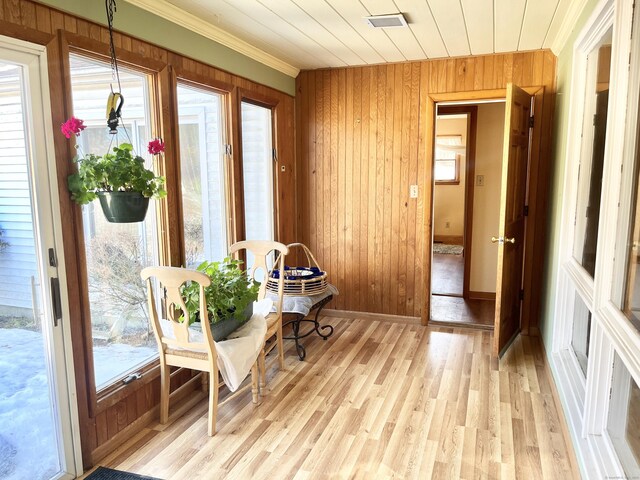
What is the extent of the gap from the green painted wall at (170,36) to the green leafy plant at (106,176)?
668 millimetres

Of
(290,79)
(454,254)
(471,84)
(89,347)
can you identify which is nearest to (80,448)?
(89,347)

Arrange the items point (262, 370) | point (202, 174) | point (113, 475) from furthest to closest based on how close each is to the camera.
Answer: point (202, 174) < point (262, 370) < point (113, 475)

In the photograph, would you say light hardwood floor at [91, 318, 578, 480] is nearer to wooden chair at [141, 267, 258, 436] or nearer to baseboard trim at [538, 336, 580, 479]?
baseboard trim at [538, 336, 580, 479]

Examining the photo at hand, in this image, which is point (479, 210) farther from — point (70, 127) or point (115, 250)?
point (70, 127)

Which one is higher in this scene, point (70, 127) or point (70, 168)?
point (70, 127)

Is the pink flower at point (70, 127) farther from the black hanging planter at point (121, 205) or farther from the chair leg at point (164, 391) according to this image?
the chair leg at point (164, 391)

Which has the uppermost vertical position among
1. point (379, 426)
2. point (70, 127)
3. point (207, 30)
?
point (207, 30)

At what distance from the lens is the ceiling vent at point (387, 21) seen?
2.88 m

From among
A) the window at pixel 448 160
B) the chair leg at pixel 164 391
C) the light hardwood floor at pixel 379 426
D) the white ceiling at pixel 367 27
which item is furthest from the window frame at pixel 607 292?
the window at pixel 448 160

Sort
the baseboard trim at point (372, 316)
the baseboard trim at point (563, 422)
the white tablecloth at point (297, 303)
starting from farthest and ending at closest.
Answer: the baseboard trim at point (372, 316) → the white tablecloth at point (297, 303) → the baseboard trim at point (563, 422)

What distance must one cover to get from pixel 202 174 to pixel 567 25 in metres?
2.58

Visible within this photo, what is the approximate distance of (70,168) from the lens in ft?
6.93

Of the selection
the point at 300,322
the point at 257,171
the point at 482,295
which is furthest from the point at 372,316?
the point at 257,171

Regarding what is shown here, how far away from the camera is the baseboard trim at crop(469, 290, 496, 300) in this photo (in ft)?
17.4
